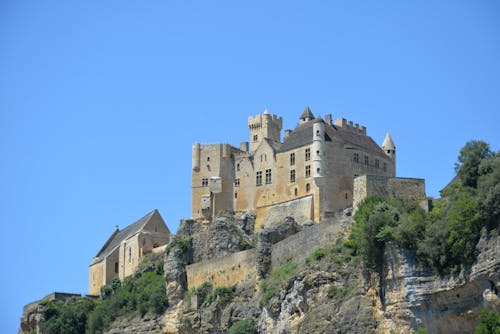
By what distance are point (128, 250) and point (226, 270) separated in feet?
59.7

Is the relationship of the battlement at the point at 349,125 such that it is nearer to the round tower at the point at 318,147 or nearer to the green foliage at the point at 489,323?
Answer: the round tower at the point at 318,147

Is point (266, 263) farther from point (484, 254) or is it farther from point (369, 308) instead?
point (484, 254)

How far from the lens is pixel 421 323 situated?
51.2 meters

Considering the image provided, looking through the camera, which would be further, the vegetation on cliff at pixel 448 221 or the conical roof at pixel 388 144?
the conical roof at pixel 388 144

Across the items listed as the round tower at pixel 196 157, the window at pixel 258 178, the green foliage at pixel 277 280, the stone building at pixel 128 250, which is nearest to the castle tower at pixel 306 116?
the window at pixel 258 178

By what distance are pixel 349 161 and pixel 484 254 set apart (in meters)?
29.8

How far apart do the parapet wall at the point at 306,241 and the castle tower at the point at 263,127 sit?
21.5m

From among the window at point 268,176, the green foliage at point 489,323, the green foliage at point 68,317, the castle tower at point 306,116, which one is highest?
the castle tower at point 306,116

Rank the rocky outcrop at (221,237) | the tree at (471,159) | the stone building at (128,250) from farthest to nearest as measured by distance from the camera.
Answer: the stone building at (128,250) → the rocky outcrop at (221,237) → the tree at (471,159)

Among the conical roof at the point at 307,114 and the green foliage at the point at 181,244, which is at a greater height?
the conical roof at the point at 307,114

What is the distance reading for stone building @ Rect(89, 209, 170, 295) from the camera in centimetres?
8412

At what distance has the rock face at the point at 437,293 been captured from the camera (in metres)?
47.6

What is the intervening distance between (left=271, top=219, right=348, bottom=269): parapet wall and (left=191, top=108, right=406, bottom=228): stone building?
9.16 metres

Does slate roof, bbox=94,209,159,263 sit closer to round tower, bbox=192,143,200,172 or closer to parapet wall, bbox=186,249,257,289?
round tower, bbox=192,143,200,172
